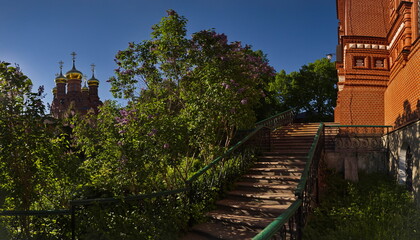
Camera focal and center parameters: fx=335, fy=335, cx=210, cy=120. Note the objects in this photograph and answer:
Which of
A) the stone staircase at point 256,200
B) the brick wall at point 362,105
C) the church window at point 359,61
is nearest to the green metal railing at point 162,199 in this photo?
the stone staircase at point 256,200

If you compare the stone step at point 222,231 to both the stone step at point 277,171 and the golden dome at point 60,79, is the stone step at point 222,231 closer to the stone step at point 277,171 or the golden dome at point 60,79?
the stone step at point 277,171

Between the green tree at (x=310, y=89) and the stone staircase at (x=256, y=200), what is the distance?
655 inches

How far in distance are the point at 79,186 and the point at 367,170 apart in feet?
28.7

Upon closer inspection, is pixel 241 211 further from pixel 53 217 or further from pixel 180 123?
pixel 53 217

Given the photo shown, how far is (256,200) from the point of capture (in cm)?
716

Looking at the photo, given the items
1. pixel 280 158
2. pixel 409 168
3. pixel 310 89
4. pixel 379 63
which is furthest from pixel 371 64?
pixel 310 89

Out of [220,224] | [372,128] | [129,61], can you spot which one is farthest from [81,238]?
[372,128]

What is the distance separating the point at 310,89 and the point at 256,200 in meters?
20.5

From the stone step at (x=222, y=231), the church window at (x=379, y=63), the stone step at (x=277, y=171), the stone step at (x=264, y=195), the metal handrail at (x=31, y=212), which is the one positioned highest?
the church window at (x=379, y=63)

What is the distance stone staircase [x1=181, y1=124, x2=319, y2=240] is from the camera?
6074 mm

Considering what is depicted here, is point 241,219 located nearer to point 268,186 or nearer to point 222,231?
point 222,231

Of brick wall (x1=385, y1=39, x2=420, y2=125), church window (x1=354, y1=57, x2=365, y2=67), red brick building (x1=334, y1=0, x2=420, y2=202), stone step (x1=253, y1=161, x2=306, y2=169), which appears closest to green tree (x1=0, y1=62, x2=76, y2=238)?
stone step (x1=253, y1=161, x2=306, y2=169)

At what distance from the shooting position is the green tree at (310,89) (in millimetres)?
25828

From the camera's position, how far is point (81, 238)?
5.17 meters
